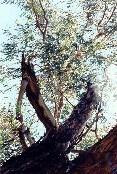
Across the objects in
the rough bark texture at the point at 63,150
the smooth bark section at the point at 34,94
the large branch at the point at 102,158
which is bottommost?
the large branch at the point at 102,158

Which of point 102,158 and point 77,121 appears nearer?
point 102,158

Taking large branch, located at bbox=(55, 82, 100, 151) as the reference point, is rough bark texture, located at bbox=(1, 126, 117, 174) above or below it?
below

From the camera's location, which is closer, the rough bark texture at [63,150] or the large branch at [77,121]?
the rough bark texture at [63,150]

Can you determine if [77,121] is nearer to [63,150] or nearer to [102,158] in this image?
[63,150]

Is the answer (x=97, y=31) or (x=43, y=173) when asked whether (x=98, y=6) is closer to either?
(x=97, y=31)

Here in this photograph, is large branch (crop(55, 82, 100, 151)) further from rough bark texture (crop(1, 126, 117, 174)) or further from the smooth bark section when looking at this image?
rough bark texture (crop(1, 126, 117, 174))

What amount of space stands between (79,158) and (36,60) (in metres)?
5.82

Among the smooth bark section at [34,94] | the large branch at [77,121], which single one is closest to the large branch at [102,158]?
the large branch at [77,121]

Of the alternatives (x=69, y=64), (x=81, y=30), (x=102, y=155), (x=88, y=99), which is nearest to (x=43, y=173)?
(x=102, y=155)

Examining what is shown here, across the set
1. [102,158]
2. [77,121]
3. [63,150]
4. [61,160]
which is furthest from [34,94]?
[102,158]

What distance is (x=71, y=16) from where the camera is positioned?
35.4ft

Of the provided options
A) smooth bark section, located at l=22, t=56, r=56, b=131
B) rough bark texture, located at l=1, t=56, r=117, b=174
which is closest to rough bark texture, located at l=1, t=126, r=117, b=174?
rough bark texture, located at l=1, t=56, r=117, b=174

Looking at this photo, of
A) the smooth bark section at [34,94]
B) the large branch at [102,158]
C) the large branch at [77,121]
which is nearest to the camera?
the large branch at [102,158]

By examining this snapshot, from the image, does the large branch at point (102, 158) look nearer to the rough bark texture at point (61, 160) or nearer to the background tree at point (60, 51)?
the rough bark texture at point (61, 160)
